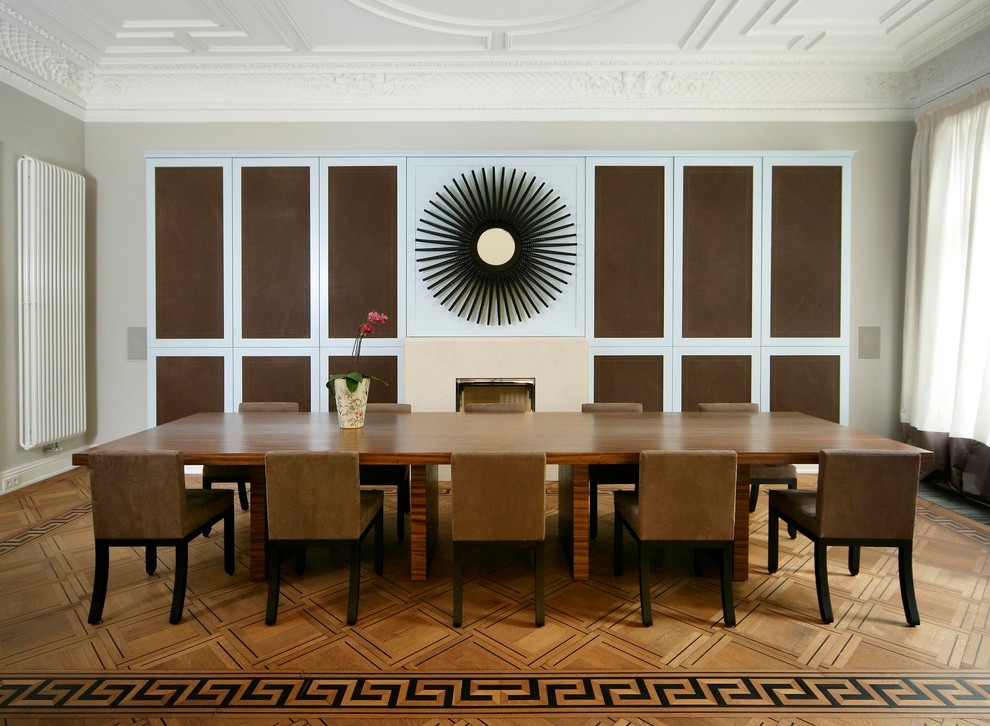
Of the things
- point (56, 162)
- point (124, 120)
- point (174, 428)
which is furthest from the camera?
point (124, 120)

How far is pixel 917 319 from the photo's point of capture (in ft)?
15.9

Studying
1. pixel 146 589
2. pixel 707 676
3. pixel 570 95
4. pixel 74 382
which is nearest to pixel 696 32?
pixel 570 95

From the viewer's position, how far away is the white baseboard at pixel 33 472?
4230 millimetres

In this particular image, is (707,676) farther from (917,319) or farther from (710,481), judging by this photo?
(917,319)

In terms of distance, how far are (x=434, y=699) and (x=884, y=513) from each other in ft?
6.38

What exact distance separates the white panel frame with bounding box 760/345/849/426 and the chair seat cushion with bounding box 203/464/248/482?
12.8ft

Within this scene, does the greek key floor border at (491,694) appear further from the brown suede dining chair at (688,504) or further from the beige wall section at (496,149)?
the beige wall section at (496,149)

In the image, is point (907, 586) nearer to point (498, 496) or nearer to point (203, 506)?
point (498, 496)

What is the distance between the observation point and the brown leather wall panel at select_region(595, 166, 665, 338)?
15.3ft

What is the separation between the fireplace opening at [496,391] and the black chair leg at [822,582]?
8.17 feet

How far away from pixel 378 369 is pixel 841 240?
157 inches

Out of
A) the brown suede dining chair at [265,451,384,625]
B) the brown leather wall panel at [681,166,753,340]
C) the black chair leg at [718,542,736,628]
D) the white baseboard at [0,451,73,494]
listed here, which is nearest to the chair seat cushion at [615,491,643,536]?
the black chair leg at [718,542,736,628]

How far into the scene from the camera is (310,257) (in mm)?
4695

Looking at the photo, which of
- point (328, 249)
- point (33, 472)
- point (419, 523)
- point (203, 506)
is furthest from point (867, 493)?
point (33, 472)
